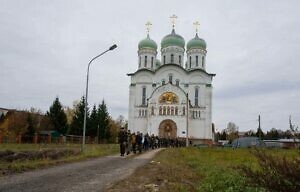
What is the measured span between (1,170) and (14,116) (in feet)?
203

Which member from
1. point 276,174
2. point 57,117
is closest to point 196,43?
point 57,117

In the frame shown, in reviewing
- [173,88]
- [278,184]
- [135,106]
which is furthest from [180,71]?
[278,184]

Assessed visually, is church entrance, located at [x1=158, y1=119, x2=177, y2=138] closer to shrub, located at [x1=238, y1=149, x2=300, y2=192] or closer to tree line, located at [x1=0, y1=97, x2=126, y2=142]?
tree line, located at [x1=0, y1=97, x2=126, y2=142]

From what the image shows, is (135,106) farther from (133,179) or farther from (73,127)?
(133,179)

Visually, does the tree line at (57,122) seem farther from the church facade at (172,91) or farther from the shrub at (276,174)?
the shrub at (276,174)

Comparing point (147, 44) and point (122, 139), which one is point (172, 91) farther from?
point (122, 139)

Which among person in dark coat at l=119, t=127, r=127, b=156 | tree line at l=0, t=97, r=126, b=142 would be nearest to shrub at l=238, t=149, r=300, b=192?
person in dark coat at l=119, t=127, r=127, b=156

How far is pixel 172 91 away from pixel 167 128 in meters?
6.93

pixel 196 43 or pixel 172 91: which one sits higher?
pixel 196 43

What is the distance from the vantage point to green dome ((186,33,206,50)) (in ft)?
278

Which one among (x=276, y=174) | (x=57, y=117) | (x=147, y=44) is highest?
(x=147, y=44)

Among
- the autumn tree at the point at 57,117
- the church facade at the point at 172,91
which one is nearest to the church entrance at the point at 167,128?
the church facade at the point at 172,91

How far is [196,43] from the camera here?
85.0 m

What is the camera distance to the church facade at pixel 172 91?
252 feet
